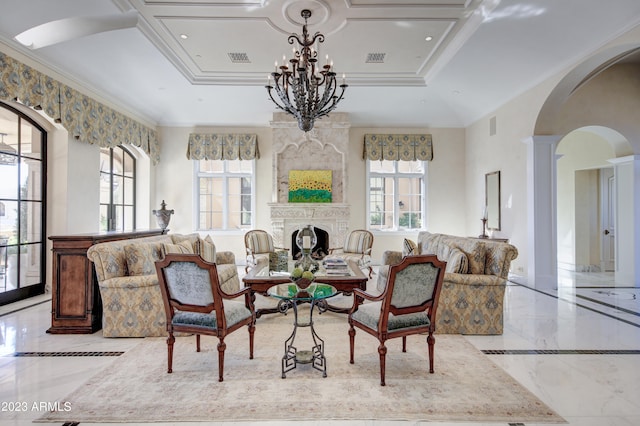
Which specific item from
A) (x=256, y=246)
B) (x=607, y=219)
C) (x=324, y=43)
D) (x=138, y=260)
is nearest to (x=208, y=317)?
(x=138, y=260)

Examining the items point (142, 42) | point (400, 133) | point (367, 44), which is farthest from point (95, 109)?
point (400, 133)

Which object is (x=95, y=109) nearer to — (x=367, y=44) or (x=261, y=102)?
(x=261, y=102)

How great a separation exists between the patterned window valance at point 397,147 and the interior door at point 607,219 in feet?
11.6

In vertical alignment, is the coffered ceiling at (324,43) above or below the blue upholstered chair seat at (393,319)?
above

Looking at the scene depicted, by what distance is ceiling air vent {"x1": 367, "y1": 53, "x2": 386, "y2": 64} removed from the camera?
5.94 metres

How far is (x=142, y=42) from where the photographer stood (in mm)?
5230

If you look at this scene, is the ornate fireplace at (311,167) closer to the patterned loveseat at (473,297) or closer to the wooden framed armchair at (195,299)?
the patterned loveseat at (473,297)

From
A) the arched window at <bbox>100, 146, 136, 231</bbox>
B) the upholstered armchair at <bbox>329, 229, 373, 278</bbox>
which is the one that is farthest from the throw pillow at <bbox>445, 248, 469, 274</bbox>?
the arched window at <bbox>100, 146, 136, 231</bbox>

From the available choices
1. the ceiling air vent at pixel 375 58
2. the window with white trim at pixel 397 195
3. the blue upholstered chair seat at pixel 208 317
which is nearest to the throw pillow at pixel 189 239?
the blue upholstered chair seat at pixel 208 317

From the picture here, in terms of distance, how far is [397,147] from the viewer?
8492 millimetres

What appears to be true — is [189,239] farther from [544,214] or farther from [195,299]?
[544,214]

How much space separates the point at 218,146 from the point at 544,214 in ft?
22.2

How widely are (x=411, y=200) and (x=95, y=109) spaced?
680cm

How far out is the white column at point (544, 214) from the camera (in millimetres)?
5742
